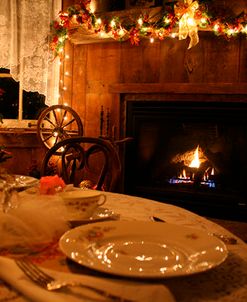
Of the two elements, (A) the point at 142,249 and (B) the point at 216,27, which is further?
(B) the point at 216,27

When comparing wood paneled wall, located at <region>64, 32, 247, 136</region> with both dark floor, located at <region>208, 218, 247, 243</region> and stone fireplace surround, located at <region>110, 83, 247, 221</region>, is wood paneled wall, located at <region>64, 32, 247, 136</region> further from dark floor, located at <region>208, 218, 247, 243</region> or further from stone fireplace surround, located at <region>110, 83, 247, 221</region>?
dark floor, located at <region>208, 218, 247, 243</region>

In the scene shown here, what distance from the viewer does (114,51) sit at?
Answer: 3.25 meters

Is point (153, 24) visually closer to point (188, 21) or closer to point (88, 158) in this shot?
point (188, 21)

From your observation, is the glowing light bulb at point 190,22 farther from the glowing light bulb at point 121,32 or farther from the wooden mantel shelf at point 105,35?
the glowing light bulb at point 121,32

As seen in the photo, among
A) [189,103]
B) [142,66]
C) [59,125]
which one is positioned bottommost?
[59,125]

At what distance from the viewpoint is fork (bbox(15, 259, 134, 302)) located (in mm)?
518

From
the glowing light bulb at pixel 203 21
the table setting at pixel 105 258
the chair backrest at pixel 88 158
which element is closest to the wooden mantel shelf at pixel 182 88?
the glowing light bulb at pixel 203 21

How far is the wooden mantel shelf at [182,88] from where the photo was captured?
111 inches

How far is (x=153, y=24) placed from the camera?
9.63 feet

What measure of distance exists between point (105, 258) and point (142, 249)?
0.08 meters


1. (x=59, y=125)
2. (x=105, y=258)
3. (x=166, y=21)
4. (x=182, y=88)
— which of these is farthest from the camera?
(x=59, y=125)

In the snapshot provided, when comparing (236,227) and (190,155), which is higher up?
(190,155)

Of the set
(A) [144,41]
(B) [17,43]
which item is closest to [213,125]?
(A) [144,41]

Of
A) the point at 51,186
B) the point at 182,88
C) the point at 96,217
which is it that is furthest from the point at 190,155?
the point at 96,217
